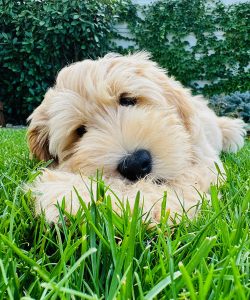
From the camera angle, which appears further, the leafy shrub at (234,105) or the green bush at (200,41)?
the green bush at (200,41)

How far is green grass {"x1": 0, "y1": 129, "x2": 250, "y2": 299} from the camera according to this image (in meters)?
0.86

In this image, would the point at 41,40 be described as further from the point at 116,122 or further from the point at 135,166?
the point at 135,166

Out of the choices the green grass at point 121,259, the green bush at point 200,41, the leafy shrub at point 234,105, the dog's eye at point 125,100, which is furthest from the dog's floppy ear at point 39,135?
the green bush at point 200,41

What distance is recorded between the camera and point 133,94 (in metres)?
2.59

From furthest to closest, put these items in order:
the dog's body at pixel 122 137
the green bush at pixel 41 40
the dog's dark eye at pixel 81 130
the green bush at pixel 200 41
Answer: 1. the green bush at pixel 200 41
2. the green bush at pixel 41 40
3. the dog's dark eye at pixel 81 130
4. the dog's body at pixel 122 137

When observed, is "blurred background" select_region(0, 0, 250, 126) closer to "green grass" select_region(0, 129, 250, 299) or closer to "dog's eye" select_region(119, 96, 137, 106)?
"dog's eye" select_region(119, 96, 137, 106)

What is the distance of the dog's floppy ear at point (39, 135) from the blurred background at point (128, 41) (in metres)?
6.65

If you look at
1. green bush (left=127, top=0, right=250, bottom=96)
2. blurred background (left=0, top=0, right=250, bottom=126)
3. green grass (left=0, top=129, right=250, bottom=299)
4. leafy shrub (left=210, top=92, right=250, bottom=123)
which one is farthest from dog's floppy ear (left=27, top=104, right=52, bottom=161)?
green bush (left=127, top=0, right=250, bottom=96)

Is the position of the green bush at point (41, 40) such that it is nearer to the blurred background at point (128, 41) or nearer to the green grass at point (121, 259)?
the blurred background at point (128, 41)

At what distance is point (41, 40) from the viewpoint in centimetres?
952

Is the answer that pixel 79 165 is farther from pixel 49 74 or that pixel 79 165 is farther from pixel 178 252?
pixel 49 74

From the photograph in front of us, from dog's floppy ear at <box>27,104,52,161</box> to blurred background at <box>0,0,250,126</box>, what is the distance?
6.65 metres

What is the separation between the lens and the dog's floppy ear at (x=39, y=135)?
287cm

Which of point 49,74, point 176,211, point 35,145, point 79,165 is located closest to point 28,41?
point 49,74
